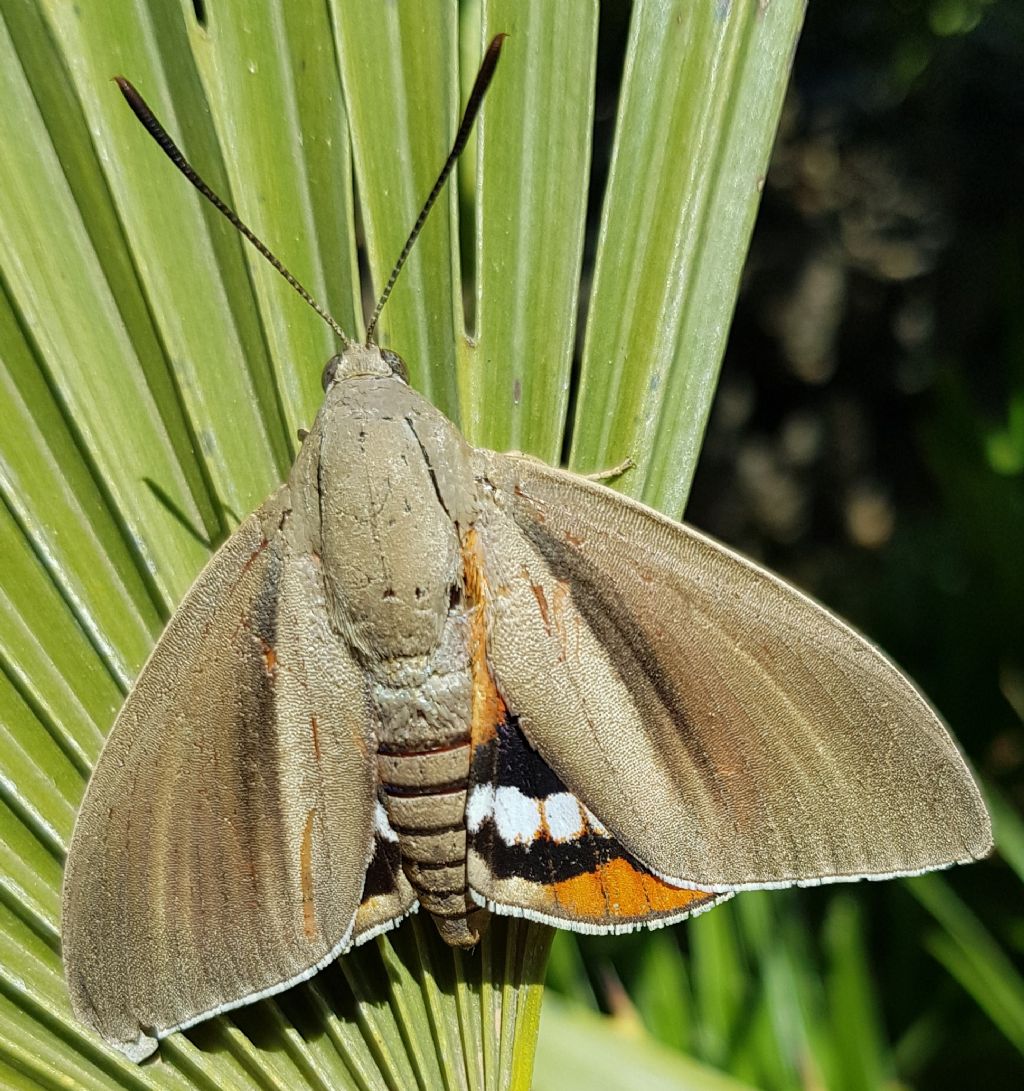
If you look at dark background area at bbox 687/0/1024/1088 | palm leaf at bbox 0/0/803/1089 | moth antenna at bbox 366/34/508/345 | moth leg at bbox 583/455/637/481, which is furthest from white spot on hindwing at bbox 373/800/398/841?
dark background area at bbox 687/0/1024/1088

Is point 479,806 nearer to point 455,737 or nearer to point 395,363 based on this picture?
point 455,737

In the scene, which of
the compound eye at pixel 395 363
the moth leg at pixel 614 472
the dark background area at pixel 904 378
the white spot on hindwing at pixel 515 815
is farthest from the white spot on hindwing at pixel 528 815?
the dark background area at pixel 904 378

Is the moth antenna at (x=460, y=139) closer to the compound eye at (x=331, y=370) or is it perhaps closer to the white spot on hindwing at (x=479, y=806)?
the compound eye at (x=331, y=370)

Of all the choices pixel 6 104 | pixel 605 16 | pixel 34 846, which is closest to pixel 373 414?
pixel 6 104

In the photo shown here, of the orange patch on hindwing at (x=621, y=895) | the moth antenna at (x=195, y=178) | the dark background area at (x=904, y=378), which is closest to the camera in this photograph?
the moth antenna at (x=195, y=178)

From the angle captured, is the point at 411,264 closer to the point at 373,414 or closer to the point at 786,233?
the point at 373,414
